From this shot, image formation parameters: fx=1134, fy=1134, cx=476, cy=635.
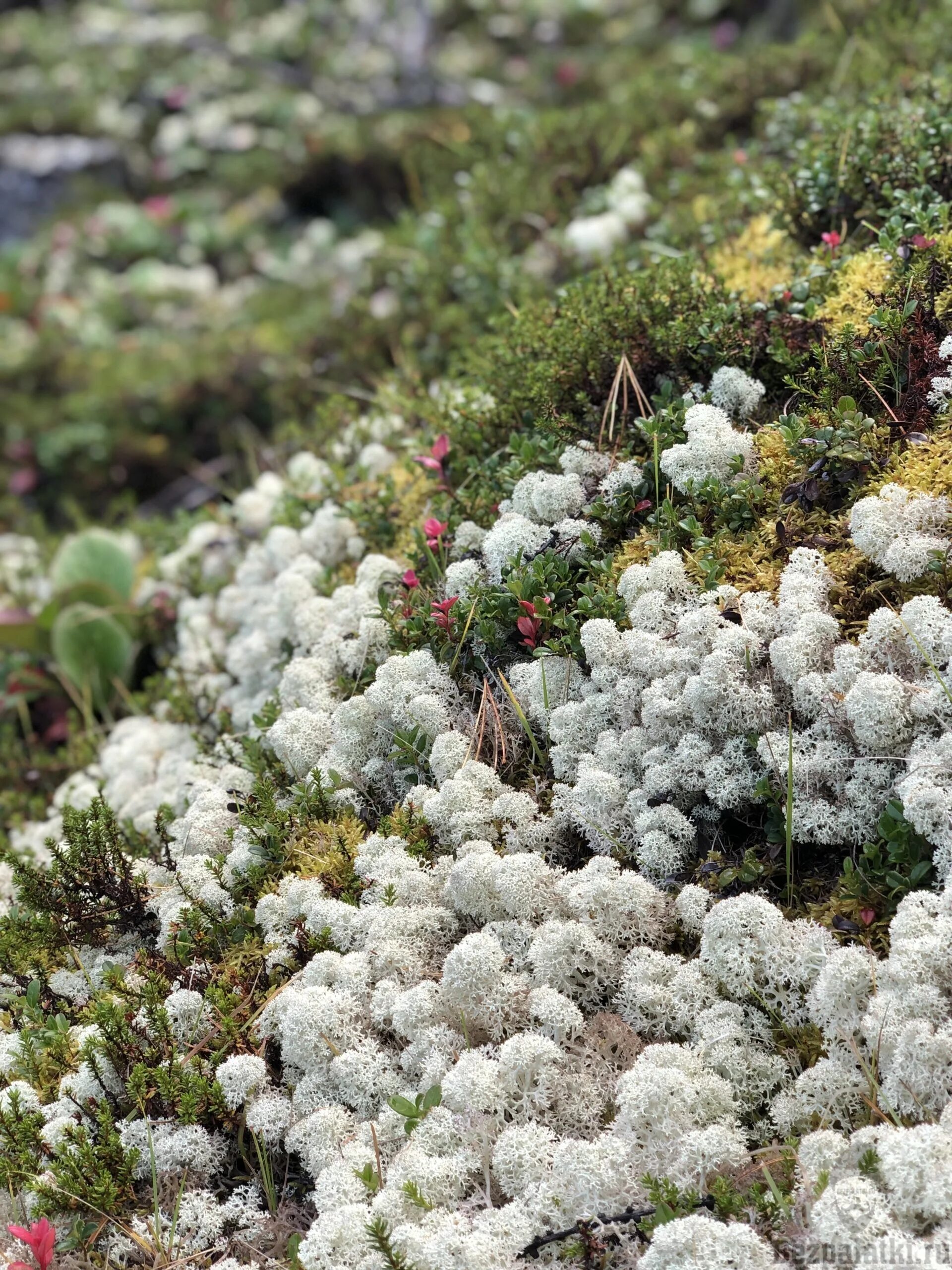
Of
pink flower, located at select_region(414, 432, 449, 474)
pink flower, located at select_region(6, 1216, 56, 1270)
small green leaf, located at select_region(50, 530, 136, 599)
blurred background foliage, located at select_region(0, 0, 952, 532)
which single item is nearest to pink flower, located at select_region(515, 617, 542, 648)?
pink flower, located at select_region(414, 432, 449, 474)

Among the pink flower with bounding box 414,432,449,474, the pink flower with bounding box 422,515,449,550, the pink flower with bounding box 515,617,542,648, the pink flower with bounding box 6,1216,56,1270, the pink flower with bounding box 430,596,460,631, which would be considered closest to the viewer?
the pink flower with bounding box 6,1216,56,1270

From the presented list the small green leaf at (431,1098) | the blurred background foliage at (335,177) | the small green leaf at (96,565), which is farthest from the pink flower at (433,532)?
the small green leaf at (96,565)

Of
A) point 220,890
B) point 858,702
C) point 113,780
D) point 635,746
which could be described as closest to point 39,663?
point 113,780

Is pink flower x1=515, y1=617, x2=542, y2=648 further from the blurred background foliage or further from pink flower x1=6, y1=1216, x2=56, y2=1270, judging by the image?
the blurred background foliage

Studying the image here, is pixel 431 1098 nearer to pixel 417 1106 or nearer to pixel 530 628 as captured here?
pixel 417 1106

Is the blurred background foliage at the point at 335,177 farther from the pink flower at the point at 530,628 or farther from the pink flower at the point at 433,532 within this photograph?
the pink flower at the point at 530,628

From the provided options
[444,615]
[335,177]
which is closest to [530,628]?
[444,615]

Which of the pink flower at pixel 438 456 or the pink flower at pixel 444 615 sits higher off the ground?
the pink flower at pixel 438 456
